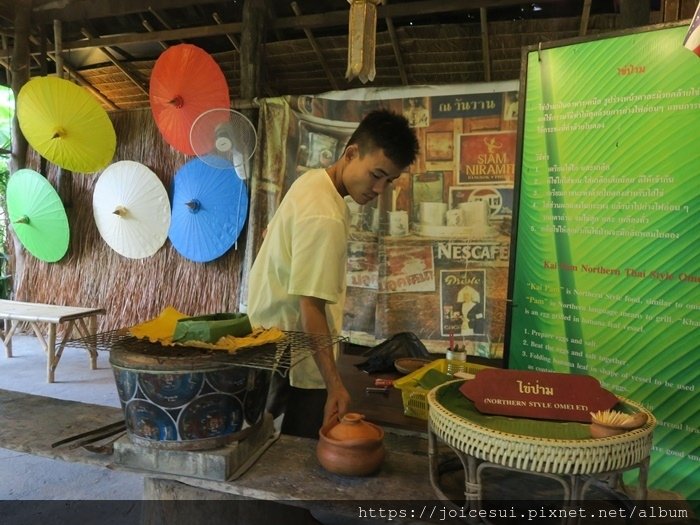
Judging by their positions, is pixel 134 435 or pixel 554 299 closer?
pixel 134 435

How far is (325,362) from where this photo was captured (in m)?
1.53

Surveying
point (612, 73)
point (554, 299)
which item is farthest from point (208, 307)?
point (612, 73)

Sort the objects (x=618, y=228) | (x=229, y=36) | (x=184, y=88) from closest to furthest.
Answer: (x=618, y=228)
(x=184, y=88)
(x=229, y=36)

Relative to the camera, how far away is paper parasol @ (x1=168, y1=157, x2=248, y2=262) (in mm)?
4336

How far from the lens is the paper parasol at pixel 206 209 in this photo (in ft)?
14.2

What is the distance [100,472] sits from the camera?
2955 millimetres

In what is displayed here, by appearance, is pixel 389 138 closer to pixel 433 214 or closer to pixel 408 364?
pixel 408 364

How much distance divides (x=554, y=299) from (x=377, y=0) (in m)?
1.49

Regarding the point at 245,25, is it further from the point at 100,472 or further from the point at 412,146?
the point at 100,472

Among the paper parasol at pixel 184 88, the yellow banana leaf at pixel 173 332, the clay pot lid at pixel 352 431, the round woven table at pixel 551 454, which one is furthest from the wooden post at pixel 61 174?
the round woven table at pixel 551 454

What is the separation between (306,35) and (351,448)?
471cm

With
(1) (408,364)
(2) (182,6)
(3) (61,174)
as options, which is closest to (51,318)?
(3) (61,174)

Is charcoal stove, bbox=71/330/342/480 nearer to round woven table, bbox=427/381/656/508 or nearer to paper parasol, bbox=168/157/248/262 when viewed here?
round woven table, bbox=427/381/656/508

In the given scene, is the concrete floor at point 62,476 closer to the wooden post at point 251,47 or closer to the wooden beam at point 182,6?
the wooden post at point 251,47
